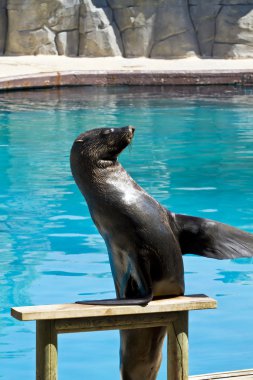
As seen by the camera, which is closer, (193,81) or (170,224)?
(170,224)

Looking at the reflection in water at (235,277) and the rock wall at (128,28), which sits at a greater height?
the rock wall at (128,28)

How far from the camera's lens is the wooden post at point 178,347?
2611mm

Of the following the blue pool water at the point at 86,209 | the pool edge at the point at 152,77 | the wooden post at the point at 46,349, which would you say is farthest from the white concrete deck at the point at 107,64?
the wooden post at the point at 46,349

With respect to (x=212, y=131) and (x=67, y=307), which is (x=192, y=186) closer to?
(x=212, y=131)

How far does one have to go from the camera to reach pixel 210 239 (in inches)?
109

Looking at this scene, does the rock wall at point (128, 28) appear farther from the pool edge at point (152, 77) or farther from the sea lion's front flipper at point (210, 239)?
the sea lion's front flipper at point (210, 239)

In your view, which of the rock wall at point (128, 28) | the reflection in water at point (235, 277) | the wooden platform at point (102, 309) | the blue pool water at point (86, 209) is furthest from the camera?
the rock wall at point (128, 28)

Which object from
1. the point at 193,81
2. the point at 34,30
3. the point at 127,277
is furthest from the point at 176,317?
the point at 34,30

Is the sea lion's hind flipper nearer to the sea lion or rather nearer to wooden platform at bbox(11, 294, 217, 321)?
wooden platform at bbox(11, 294, 217, 321)

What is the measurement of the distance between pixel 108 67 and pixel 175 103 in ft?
12.0

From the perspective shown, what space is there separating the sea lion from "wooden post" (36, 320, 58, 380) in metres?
0.32

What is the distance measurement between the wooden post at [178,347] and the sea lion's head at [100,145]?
0.50 metres

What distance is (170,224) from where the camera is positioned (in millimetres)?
2812

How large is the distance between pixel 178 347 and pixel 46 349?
0.38 meters
